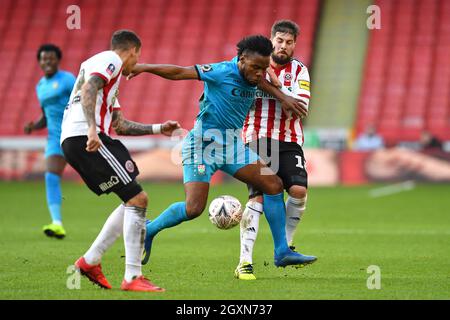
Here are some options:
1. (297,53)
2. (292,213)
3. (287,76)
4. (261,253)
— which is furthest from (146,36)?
(292,213)

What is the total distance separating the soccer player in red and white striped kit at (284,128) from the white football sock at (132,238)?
161 cm

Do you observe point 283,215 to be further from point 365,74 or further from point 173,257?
point 365,74

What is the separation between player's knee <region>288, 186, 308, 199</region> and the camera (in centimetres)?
845

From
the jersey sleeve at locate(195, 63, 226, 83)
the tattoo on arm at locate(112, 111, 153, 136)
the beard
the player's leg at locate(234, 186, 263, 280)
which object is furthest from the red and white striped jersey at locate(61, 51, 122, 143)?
the beard

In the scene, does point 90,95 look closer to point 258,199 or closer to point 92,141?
point 92,141

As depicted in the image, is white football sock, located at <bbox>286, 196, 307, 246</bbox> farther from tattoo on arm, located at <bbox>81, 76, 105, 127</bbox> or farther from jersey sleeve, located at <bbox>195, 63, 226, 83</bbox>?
tattoo on arm, located at <bbox>81, 76, 105, 127</bbox>

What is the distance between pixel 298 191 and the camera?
8453 mm

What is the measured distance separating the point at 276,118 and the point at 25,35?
21723mm

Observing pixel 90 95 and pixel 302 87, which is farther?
pixel 302 87

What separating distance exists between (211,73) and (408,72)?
19.8 meters

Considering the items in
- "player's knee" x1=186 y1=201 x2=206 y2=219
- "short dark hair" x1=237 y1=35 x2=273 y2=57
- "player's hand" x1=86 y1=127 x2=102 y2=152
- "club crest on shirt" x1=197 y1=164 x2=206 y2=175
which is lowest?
"player's knee" x1=186 y1=201 x2=206 y2=219

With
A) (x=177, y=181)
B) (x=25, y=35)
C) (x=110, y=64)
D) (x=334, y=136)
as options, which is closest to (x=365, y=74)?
(x=334, y=136)

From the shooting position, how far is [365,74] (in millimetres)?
26891

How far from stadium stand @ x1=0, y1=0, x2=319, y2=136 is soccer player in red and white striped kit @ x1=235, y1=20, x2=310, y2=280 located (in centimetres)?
1729
